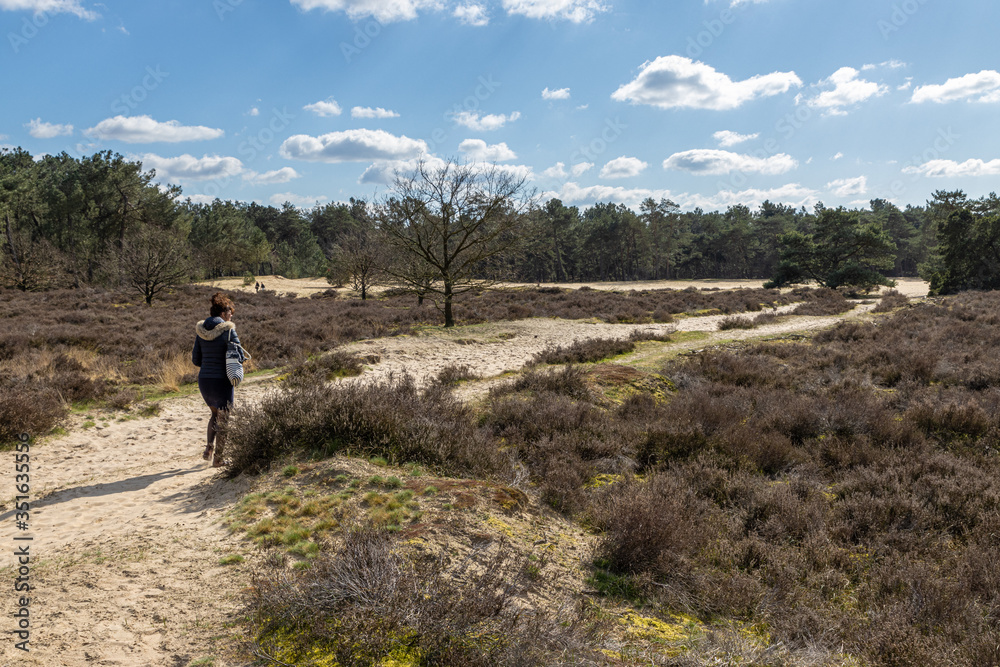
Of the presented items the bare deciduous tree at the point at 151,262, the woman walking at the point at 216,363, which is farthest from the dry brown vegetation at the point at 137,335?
the woman walking at the point at 216,363

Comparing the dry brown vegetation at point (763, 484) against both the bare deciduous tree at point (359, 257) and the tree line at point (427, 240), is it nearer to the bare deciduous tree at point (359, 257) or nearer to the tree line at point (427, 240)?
the tree line at point (427, 240)

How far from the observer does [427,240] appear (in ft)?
67.7

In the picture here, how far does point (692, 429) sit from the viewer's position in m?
7.59

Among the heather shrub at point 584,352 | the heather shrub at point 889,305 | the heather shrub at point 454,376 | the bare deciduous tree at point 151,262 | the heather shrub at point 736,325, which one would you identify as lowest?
the heather shrub at point 454,376

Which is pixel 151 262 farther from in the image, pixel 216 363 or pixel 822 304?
pixel 822 304

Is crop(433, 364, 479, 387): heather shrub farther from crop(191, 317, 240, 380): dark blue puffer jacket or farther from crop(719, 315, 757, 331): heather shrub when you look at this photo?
crop(719, 315, 757, 331): heather shrub

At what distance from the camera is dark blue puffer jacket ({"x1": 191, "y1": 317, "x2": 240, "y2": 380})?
6266 millimetres

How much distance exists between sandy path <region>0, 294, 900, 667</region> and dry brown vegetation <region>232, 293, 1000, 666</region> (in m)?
1.25

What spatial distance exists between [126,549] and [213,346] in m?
2.89

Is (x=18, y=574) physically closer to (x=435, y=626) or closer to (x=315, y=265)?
(x=435, y=626)

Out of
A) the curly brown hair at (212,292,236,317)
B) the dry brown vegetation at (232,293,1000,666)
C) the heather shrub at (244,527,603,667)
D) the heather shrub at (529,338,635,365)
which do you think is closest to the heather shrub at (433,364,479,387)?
the dry brown vegetation at (232,293,1000,666)

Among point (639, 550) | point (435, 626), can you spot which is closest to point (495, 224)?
point (639, 550)

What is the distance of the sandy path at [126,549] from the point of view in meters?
2.93

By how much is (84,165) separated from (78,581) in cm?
5441
